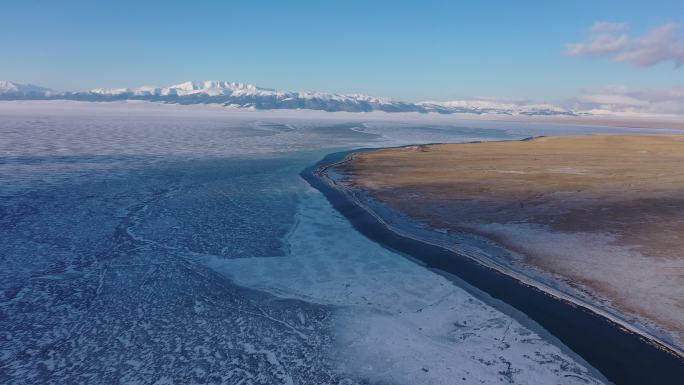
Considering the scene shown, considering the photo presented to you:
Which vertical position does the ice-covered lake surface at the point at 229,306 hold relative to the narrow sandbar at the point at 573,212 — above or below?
below

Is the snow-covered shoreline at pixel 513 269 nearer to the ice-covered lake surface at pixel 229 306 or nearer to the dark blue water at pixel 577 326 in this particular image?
the dark blue water at pixel 577 326

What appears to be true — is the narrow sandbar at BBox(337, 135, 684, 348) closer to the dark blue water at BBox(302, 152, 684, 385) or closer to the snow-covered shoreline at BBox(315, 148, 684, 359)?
Result: the snow-covered shoreline at BBox(315, 148, 684, 359)

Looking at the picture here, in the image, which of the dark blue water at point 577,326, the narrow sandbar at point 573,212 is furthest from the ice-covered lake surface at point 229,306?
the narrow sandbar at point 573,212

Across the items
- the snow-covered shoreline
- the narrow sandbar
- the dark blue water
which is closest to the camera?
the dark blue water

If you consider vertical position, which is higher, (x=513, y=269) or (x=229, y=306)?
(x=513, y=269)

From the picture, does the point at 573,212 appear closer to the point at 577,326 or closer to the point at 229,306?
the point at 577,326

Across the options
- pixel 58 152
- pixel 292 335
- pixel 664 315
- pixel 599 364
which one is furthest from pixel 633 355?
pixel 58 152

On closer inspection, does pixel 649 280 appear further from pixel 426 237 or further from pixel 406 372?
pixel 406 372

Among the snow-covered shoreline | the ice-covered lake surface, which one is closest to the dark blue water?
the snow-covered shoreline

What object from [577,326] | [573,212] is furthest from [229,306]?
[573,212]

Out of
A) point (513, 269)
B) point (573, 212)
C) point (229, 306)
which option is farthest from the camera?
point (573, 212)

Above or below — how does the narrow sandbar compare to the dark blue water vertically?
above

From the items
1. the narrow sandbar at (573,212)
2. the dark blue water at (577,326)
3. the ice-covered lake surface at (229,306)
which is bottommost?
the ice-covered lake surface at (229,306)
